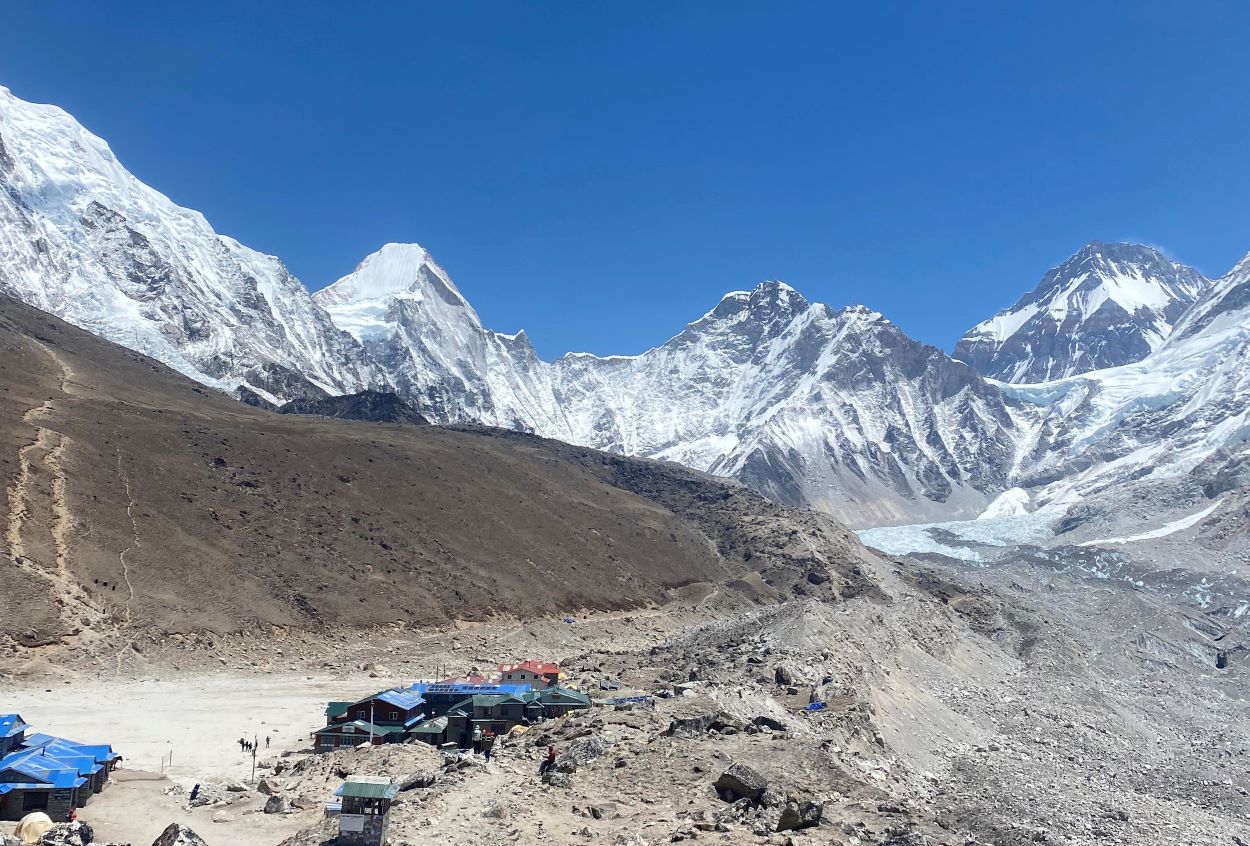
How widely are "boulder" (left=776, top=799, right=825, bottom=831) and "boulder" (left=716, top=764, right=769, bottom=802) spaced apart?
2471mm

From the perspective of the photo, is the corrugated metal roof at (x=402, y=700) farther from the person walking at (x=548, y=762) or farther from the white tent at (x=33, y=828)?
the white tent at (x=33, y=828)

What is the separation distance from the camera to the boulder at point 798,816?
33.1 meters

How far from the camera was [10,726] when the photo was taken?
1859 inches

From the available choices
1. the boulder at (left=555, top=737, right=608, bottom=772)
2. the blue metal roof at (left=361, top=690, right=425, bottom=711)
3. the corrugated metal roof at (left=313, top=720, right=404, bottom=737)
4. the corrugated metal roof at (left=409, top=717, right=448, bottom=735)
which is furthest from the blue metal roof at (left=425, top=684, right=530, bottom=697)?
the boulder at (left=555, top=737, right=608, bottom=772)

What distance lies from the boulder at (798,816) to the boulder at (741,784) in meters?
2.47

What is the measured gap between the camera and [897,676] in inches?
2891

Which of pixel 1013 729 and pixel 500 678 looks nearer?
pixel 1013 729

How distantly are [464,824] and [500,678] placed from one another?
1644 inches

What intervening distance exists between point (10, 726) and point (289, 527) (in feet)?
205

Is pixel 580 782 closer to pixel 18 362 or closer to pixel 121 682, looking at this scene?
pixel 121 682

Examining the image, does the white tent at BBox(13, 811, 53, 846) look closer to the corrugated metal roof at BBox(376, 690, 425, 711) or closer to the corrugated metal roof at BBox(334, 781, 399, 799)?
the corrugated metal roof at BBox(334, 781, 399, 799)

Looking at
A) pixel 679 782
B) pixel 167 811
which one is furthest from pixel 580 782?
pixel 167 811

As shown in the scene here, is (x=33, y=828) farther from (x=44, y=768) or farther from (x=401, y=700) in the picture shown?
(x=401, y=700)

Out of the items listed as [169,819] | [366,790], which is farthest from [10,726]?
[366,790]
